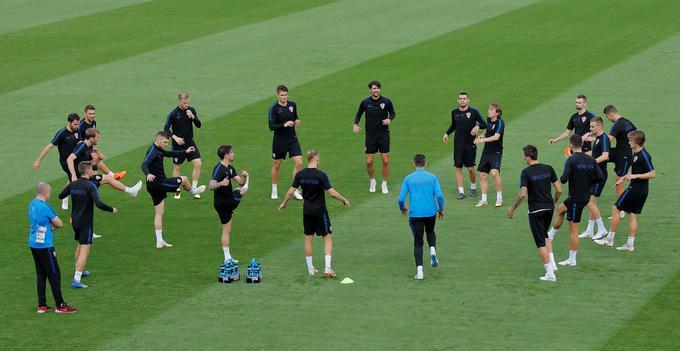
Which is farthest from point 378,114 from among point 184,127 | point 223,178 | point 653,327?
point 653,327

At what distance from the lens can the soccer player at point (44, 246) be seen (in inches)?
676

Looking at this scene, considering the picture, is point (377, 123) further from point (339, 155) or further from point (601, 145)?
point (601, 145)

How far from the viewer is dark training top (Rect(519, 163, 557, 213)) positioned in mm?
18469

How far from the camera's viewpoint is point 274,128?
79.2 feet

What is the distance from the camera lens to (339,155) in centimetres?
2736

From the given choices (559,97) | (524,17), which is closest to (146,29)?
(524,17)

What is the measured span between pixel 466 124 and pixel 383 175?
6.84 ft

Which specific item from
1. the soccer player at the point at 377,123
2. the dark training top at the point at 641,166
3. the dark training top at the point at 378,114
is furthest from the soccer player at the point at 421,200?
the dark training top at the point at 378,114

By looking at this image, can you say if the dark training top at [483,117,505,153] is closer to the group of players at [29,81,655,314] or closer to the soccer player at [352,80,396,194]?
the group of players at [29,81,655,314]

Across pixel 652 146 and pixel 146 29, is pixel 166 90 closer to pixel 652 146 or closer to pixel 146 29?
pixel 146 29

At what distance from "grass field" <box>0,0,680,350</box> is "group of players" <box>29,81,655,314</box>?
57 centimetres

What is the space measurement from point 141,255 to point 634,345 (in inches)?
353

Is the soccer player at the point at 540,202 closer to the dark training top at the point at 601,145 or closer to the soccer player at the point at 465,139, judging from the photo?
the dark training top at the point at 601,145

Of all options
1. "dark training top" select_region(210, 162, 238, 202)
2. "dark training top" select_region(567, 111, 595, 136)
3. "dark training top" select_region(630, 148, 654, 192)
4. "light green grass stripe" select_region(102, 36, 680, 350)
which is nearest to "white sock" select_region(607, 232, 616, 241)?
"light green grass stripe" select_region(102, 36, 680, 350)
